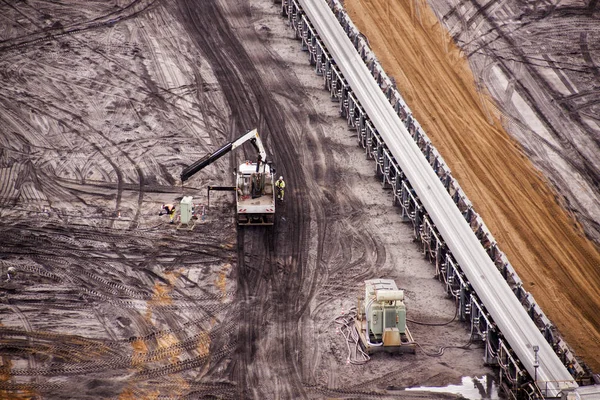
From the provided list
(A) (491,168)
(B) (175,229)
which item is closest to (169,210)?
(B) (175,229)

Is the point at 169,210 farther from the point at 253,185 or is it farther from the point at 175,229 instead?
the point at 253,185

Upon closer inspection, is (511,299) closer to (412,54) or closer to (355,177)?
(355,177)

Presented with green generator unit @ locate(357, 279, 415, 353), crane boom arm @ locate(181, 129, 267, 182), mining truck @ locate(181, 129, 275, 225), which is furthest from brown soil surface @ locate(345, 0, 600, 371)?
crane boom arm @ locate(181, 129, 267, 182)

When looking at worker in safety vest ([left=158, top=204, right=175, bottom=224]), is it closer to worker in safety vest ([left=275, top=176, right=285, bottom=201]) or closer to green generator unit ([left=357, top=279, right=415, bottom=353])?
worker in safety vest ([left=275, top=176, right=285, bottom=201])

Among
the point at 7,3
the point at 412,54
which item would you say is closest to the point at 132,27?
the point at 7,3

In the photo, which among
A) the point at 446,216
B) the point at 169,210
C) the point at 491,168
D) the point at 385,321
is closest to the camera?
the point at 385,321

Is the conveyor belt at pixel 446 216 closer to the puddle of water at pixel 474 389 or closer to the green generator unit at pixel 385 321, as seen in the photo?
the puddle of water at pixel 474 389
